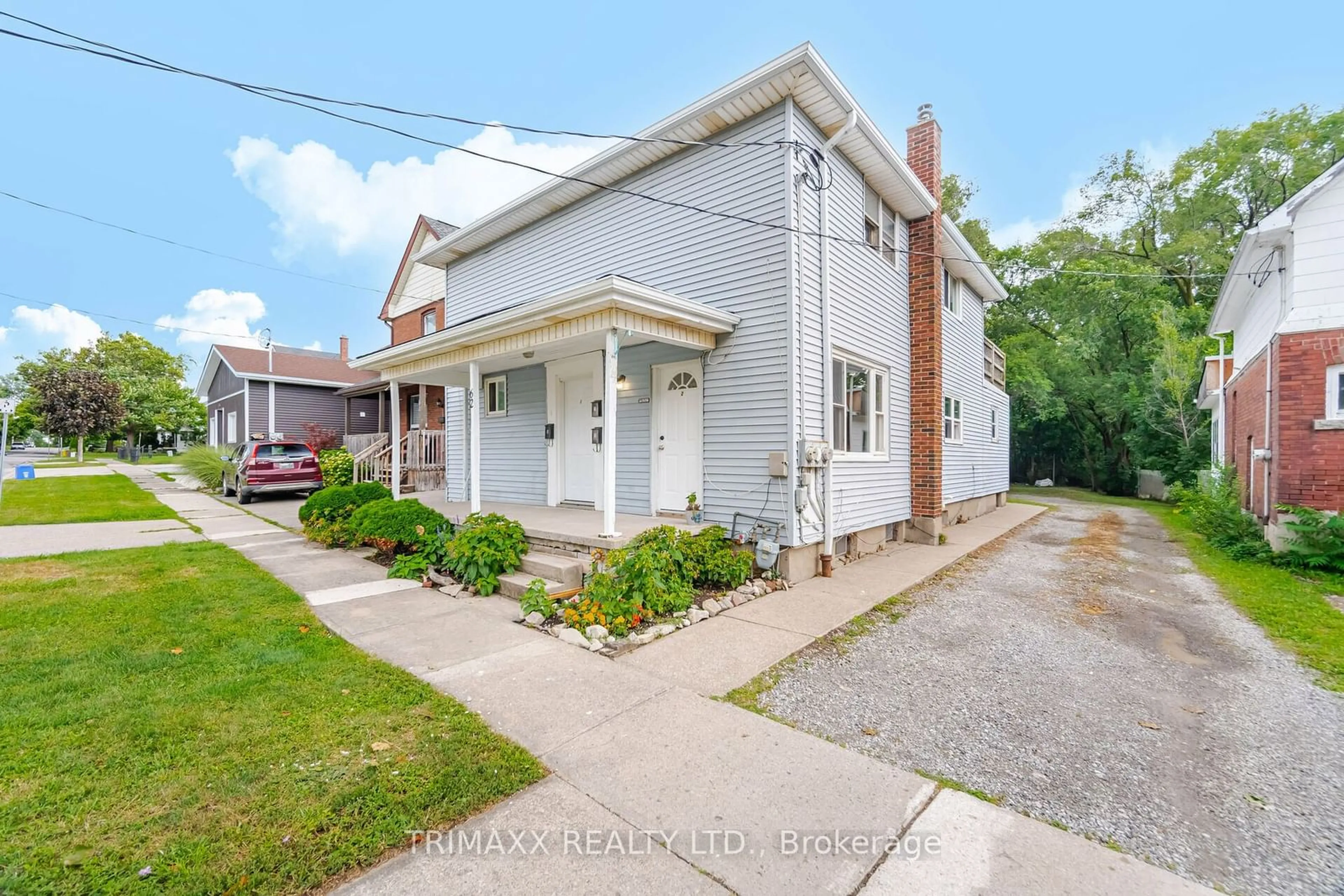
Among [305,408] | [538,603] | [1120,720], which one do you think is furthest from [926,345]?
[305,408]

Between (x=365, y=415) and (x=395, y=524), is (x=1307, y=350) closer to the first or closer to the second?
(x=395, y=524)

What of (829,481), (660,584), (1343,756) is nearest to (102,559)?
(660,584)

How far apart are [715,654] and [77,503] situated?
50.5 feet

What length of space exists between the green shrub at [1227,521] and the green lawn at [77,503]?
59.4ft

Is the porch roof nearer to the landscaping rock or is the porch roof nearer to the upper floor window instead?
the landscaping rock

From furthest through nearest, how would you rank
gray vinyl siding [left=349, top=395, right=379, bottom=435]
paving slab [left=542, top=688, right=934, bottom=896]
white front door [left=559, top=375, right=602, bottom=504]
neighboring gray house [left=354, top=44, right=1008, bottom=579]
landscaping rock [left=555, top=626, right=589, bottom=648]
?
gray vinyl siding [left=349, top=395, right=379, bottom=435]
white front door [left=559, top=375, right=602, bottom=504]
neighboring gray house [left=354, top=44, right=1008, bottom=579]
landscaping rock [left=555, top=626, right=589, bottom=648]
paving slab [left=542, top=688, right=934, bottom=896]

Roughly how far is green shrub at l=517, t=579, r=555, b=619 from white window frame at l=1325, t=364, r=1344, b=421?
384 inches

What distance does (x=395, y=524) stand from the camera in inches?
271

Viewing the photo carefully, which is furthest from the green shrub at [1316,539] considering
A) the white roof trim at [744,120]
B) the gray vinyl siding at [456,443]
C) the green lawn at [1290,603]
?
the gray vinyl siding at [456,443]

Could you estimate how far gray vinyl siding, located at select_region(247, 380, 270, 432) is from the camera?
19.8 metres

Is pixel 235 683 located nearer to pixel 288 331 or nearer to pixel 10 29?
pixel 10 29

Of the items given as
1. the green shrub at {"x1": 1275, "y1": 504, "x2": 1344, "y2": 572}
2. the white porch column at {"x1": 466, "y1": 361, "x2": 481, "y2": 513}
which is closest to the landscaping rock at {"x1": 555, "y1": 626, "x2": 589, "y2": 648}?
the white porch column at {"x1": 466, "y1": 361, "x2": 481, "y2": 513}

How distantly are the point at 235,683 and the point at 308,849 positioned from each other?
76.0 inches

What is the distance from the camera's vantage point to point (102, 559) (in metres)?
6.59
